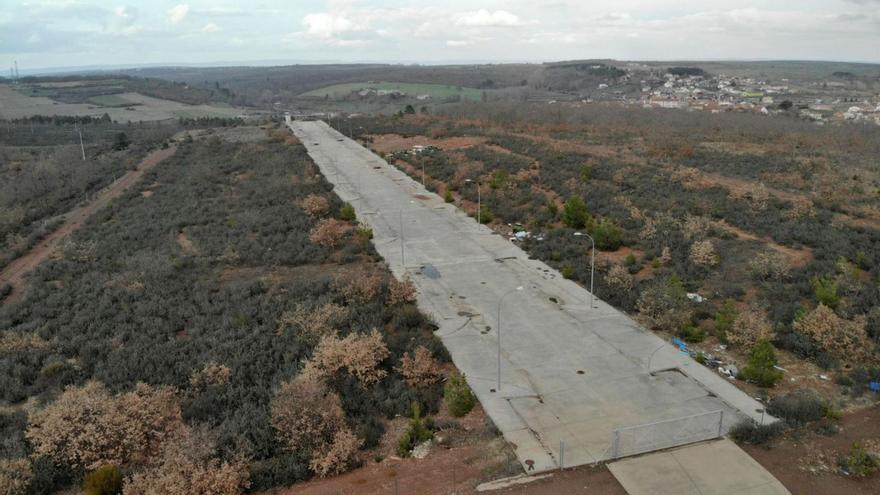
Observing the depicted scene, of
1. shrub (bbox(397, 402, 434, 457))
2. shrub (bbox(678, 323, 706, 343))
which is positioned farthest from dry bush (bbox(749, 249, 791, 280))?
shrub (bbox(397, 402, 434, 457))

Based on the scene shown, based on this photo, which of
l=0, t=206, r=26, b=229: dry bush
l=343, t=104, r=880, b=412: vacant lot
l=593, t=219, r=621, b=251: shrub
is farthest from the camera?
l=0, t=206, r=26, b=229: dry bush

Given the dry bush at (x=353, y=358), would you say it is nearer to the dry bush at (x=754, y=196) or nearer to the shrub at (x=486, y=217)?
the shrub at (x=486, y=217)

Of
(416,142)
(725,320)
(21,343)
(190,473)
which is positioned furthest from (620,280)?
(416,142)

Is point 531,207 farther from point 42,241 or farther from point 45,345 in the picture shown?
point 42,241

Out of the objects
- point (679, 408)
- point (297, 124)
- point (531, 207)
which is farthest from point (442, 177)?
point (297, 124)

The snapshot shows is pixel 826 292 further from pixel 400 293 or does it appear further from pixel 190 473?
pixel 190 473

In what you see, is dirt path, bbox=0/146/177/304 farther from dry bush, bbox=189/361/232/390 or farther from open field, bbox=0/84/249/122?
open field, bbox=0/84/249/122
